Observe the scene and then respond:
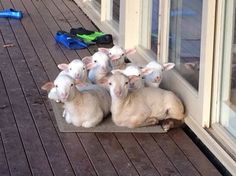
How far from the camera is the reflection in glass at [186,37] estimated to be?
450 cm

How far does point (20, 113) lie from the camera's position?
15.6ft

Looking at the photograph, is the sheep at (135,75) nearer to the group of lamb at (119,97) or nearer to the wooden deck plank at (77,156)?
the group of lamb at (119,97)

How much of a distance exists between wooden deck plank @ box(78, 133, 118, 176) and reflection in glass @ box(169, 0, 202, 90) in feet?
2.38

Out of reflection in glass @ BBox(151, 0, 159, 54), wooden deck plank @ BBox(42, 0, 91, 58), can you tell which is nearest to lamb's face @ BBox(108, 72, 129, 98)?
reflection in glass @ BBox(151, 0, 159, 54)

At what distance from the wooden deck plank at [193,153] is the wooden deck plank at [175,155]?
0.09ft

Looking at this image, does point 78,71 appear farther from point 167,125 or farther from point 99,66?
point 167,125

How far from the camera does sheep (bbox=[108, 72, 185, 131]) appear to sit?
14.3 ft

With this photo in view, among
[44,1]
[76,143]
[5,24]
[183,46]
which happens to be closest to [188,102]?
[183,46]

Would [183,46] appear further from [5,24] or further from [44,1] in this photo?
[44,1]

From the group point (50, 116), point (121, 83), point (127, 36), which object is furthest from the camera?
point (127, 36)

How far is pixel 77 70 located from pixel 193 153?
98 centimetres

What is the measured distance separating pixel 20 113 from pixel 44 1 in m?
3.48

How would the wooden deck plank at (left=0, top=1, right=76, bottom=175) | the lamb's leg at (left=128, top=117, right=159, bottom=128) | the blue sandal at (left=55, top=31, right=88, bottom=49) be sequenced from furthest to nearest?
the blue sandal at (left=55, top=31, right=88, bottom=49) → the lamb's leg at (left=128, top=117, right=159, bottom=128) → the wooden deck plank at (left=0, top=1, right=76, bottom=175)

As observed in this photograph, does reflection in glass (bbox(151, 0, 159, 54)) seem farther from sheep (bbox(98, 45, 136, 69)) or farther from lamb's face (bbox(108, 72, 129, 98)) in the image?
lamb's face (bbox(108, 72, 129, 98))
